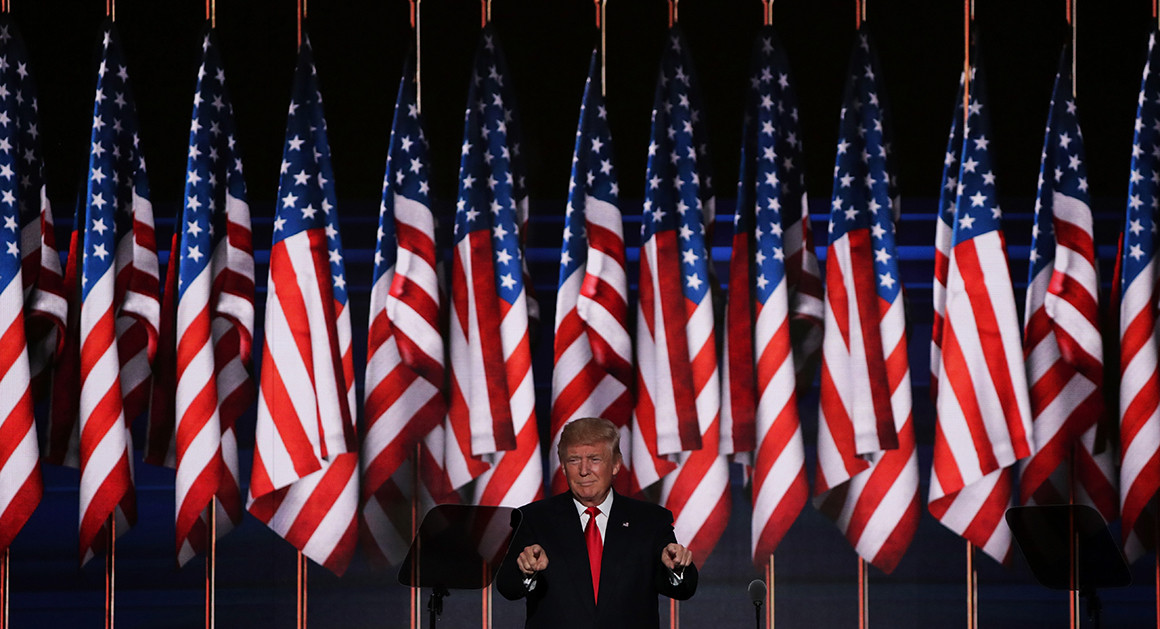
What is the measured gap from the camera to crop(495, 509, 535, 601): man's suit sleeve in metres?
3.51

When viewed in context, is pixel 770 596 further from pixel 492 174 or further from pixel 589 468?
pixel 589 468

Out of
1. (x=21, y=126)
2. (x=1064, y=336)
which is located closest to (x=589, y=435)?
(x=1064, y=336)

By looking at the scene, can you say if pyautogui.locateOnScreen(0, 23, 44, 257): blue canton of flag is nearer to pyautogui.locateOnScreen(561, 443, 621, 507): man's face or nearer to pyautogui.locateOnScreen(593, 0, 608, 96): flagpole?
pyautogui.locateOnScreen(593, 0, 608, 96): flagpole

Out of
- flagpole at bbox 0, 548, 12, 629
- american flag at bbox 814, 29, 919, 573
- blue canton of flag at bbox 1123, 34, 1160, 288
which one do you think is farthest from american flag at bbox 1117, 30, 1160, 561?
flagpole at bbox 0, 548, 12, 629

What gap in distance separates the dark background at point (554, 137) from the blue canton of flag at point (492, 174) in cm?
20

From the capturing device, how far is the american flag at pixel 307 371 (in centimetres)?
535

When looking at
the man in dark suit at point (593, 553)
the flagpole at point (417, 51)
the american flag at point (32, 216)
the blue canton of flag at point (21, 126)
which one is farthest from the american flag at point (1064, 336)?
the blue canton of flag at point (21, 126)

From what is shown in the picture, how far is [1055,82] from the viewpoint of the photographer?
552cm

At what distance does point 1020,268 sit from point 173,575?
4.03m

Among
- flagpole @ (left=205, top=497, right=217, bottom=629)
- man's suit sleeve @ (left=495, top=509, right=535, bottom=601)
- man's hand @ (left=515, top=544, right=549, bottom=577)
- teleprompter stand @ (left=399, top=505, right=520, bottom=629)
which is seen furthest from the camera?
flagpole @ (left=205, top=497, right=217, bottom=629)

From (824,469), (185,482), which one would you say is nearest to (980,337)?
(824,469)

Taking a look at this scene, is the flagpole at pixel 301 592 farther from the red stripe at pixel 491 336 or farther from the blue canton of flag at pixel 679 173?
the blue canton of flag at pixel 679 173

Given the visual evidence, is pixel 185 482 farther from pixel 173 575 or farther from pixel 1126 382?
pixel 1126 382

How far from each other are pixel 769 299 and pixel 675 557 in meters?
2.18
